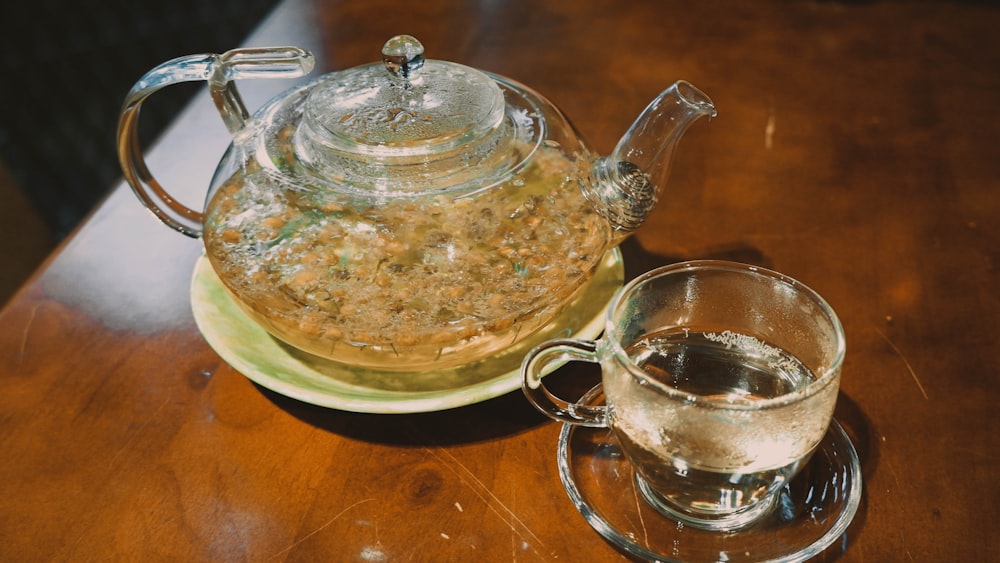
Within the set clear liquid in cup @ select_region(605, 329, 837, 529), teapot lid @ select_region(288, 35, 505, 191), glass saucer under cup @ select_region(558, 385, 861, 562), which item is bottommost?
glass saucer under cup @ select_region(558, 385, 861, 562)

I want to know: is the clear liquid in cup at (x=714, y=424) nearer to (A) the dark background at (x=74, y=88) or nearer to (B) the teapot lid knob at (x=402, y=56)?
(B) the teapot lid knob at (x=402, y=56)

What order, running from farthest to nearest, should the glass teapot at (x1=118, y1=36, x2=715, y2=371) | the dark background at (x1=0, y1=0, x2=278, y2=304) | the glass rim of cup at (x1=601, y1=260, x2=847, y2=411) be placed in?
the dark background at (x1=0, y1=0, x2=278, y2=304) → the glass teapot at (x1=118, y1=36, x2=715, y2=371) → the glass rim of cup at (x1=601, y1=260, x2=847, y2=411)

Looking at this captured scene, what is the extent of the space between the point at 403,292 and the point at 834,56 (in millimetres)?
727

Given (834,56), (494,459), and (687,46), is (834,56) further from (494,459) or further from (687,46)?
(494,459)

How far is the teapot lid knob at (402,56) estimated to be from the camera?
53cm

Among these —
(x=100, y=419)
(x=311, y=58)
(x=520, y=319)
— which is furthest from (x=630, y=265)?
(x=100, y=419)

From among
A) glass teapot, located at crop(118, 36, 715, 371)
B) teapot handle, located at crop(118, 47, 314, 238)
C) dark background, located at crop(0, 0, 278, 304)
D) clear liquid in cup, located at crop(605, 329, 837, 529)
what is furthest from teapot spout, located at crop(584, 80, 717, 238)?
dark background, located at crop(0, 0, 278, 304)

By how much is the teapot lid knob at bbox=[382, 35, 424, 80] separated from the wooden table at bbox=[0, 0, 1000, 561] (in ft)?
0.73

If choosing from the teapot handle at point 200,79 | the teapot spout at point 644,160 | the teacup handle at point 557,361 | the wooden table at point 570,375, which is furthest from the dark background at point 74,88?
the teacup handle at point 557,361

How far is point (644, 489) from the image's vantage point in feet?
1.52

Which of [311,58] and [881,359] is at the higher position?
[311,58]

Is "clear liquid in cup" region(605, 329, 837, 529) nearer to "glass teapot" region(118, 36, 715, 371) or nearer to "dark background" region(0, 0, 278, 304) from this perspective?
"glass teapot" region(118, 36, 715, 371)

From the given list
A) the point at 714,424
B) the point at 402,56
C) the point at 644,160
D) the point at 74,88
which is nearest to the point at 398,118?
the point at 402,56

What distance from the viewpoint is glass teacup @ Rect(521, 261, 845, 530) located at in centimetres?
39
